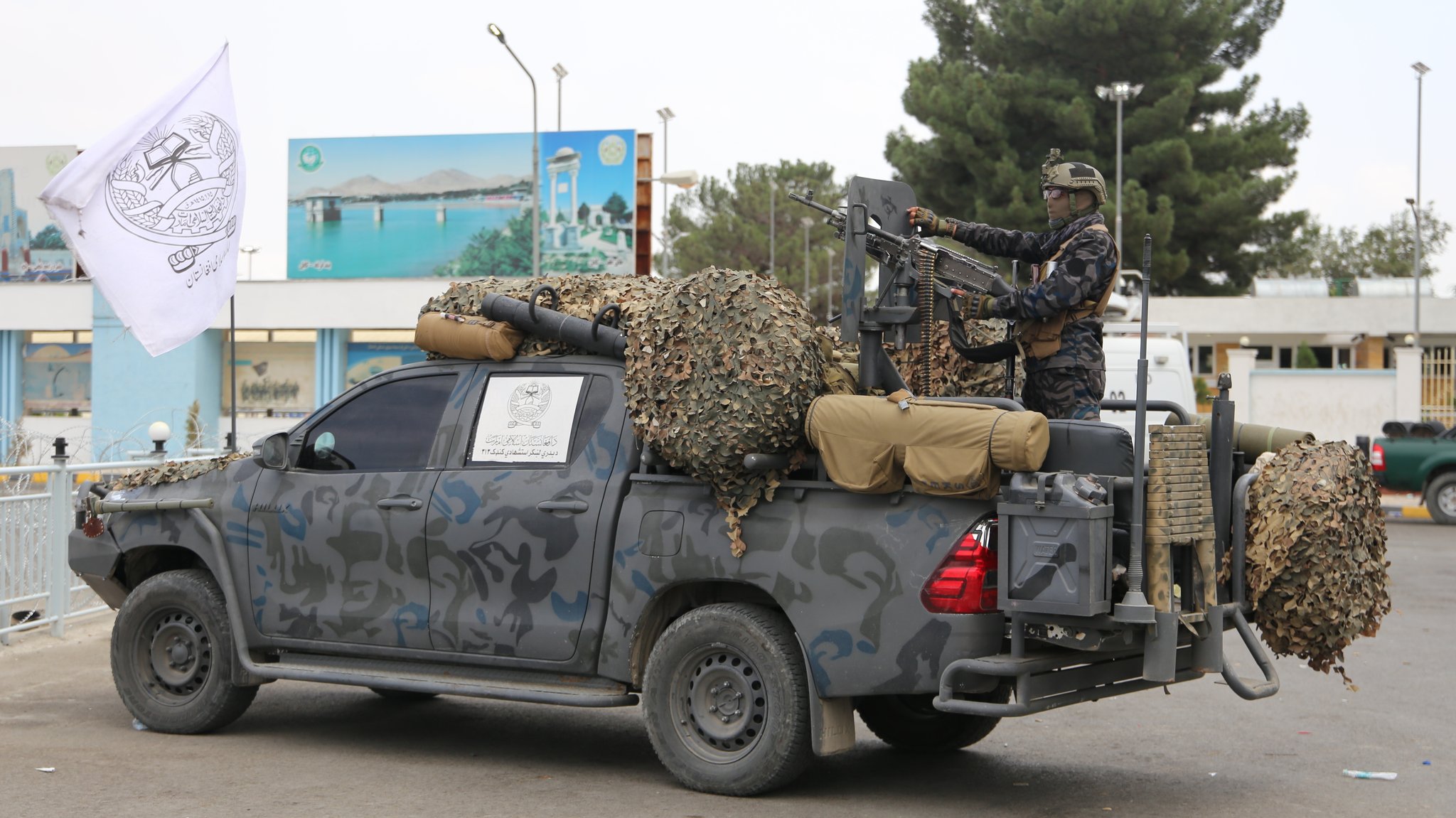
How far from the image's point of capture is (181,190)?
1130 cm

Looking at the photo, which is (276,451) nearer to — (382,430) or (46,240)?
(382,430)

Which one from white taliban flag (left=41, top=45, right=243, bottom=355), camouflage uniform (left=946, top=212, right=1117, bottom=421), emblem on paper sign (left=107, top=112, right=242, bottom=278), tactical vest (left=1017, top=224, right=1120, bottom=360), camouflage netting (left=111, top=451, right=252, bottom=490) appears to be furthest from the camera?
emblem on paper sign (left=107, top=112, right=242, bottom=278)

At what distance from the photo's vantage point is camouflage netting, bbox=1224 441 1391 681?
607cm

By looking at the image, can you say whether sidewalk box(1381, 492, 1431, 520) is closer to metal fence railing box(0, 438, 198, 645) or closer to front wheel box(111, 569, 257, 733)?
metal fence railing box(0, 438, 198, 645)

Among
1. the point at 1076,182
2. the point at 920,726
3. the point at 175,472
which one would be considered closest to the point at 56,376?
the point at 175,472

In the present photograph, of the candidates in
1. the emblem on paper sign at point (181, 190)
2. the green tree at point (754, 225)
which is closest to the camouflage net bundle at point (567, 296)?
the emblem on paper sign at point (181, 190)

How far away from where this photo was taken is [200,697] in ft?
24.7

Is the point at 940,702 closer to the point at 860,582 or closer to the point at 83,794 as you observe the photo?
the point at 860,582

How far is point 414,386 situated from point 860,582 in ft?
8.50

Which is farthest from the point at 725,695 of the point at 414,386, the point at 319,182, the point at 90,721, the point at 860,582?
the point at 319,182

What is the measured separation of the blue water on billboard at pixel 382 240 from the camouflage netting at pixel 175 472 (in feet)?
147

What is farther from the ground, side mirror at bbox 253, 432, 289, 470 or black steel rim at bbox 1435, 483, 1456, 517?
side mirror at bbox 253, 432, 289, 470

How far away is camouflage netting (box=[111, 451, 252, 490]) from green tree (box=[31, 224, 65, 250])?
5008 cm

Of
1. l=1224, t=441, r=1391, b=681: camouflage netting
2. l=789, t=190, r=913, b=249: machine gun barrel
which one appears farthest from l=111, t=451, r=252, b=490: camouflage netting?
l=1224, t=441, r=1391, b=681: camouflage netting
